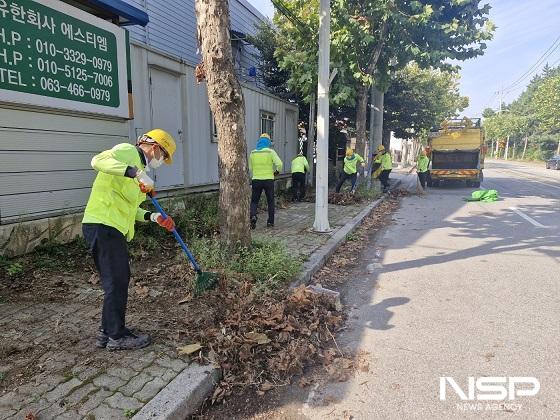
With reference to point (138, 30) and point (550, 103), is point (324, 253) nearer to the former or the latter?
point (138, 30)

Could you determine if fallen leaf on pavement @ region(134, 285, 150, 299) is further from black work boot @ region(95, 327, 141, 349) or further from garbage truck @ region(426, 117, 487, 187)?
garbage truck @ region(426, 117, 487, 187)

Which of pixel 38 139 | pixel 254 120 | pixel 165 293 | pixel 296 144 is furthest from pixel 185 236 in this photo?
pixel 296 144

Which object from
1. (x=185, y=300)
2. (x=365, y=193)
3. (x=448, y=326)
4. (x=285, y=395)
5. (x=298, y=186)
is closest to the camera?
(x=285, y=395)

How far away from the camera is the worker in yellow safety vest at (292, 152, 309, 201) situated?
11062 millimetres

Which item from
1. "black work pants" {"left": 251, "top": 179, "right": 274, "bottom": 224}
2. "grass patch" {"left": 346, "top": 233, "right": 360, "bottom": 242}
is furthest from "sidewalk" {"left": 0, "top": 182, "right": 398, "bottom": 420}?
"grass patch" {"left": 346, "top": 233, "right": 360, "bottom": 242}

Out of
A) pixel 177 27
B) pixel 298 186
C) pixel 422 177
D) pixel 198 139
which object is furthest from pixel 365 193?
pixel 177 27

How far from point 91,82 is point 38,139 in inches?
43.7

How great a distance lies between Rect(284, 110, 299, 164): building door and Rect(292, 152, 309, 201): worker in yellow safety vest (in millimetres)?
2427

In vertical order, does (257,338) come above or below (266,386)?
above

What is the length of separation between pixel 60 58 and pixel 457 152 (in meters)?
16.3

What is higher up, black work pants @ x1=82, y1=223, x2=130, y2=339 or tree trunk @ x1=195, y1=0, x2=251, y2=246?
tree trunk @ x1=195, y1=0, x2=251, y2=246

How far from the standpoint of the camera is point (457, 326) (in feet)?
12.6

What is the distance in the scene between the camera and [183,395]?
2.52m

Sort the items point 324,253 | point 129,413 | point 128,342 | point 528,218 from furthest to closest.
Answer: point 528,218 < point 324,253 < point 128,342 < point 129,413
